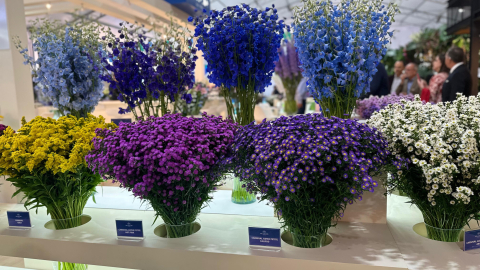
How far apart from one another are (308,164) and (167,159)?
1.66 feet

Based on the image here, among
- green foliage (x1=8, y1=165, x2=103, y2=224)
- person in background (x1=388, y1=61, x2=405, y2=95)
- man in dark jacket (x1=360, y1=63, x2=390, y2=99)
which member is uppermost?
person in background (x1=388, y1=61, x2=405, y2=95)

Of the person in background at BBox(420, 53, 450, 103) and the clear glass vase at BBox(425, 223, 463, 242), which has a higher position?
the person in background at BBox(420, 53, 450, 103)

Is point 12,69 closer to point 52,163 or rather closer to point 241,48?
point 52,163

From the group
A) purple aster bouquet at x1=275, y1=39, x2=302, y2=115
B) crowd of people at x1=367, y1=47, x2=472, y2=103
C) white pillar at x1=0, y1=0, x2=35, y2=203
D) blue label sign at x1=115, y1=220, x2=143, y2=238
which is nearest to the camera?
blue label sign at x1=115, y1=220, x2=143, y2=238

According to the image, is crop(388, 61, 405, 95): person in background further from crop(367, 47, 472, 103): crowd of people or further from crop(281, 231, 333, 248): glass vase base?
crop(281, 231, 333, 248): glass vase base

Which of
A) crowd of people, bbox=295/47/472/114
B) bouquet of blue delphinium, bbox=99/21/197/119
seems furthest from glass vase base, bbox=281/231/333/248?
crowd of people, bbox=295/47/472/114

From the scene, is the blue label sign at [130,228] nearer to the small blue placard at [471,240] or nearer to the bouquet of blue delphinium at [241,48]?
the bouquet of blue delphinium at [241,48]

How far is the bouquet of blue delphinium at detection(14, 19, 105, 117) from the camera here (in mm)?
1937

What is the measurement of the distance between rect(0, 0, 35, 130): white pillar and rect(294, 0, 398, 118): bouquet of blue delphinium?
6.17ft

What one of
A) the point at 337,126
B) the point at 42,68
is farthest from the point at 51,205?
the point at 337,126

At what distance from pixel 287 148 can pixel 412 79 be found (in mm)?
6656

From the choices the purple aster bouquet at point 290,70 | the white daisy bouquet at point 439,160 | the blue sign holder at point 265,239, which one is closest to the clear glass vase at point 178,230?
the blue sign holder at point 265,239

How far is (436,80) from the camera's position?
6.12 metres

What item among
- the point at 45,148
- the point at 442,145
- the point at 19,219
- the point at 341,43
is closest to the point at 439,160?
the point at 442,145
